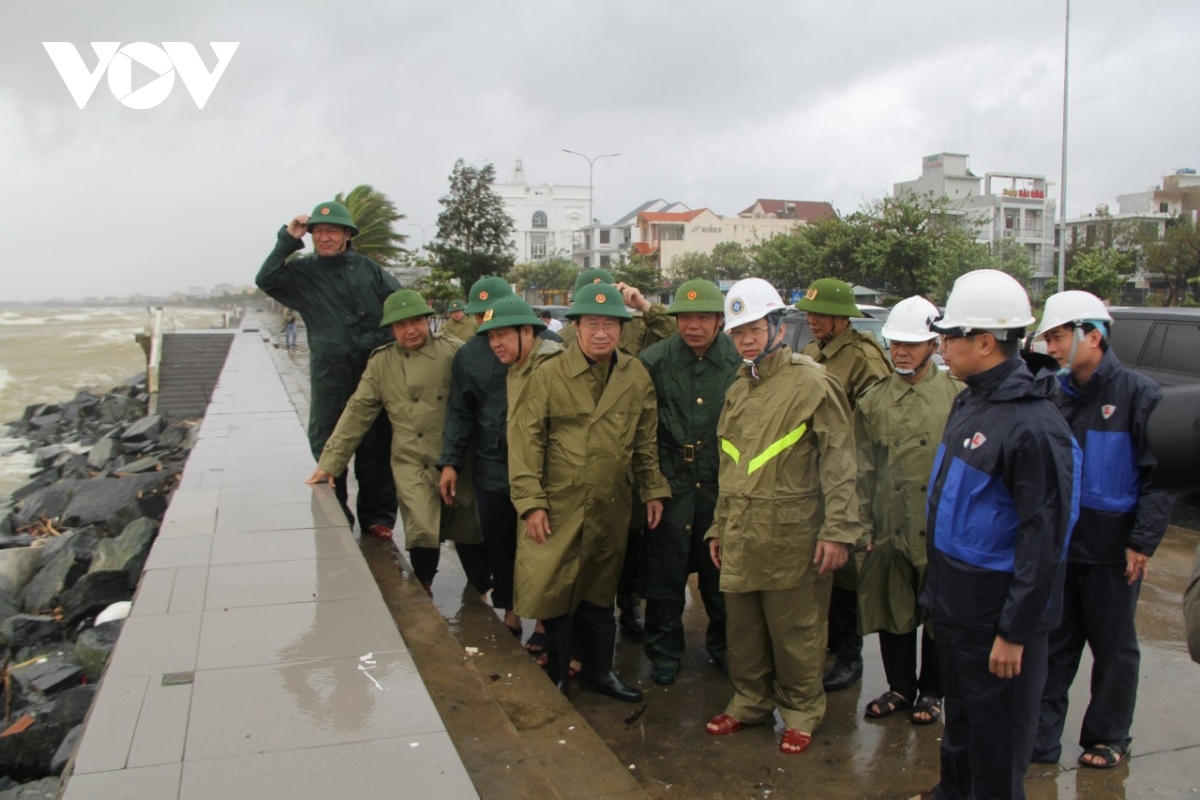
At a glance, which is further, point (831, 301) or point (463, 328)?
point (463, 328)

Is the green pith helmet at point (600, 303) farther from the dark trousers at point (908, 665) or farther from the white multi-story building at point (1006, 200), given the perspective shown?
the white multi-story building at point (1006, 200)

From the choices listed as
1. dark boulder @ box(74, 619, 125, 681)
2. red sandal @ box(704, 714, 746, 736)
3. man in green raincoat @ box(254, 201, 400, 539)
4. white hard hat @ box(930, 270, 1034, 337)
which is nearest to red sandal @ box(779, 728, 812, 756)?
red sandal @ box(704, 714, 746, 736)

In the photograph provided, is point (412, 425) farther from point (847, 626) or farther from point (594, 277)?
point (847, 626)

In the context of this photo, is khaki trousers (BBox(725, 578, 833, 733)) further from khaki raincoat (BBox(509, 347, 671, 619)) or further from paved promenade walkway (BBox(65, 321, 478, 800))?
paved promenade walkway (BBox(65, 321, 478, 800))

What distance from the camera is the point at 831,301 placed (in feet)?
15.4

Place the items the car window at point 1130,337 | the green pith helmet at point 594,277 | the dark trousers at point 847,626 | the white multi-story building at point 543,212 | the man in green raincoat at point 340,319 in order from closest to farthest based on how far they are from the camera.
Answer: the dark trousers at point 847,626, the green pith helmet at point 594,277, the man in green raincoat at point 340,319, the car window at point 1130,337, the white multi-story building at point 543,212

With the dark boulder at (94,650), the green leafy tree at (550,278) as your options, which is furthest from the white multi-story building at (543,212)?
the dark boulder at (94,650)

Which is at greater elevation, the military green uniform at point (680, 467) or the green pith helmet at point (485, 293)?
the green pith helmet at point (485, 293)

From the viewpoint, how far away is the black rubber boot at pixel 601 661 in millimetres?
4320

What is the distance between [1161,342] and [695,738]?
599 cm

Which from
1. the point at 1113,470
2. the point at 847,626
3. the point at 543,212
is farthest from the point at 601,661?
the point at 543,212

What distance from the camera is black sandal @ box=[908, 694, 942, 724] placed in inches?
157

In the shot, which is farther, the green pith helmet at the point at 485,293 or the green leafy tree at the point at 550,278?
the green leafy tree at the point at 550,278

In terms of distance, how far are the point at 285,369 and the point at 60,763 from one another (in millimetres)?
14414
